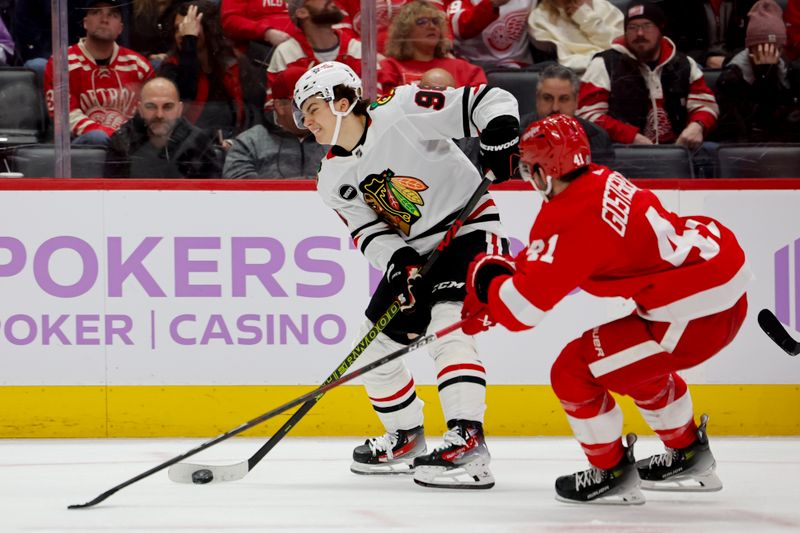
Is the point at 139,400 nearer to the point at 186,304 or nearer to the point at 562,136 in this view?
the point at 186,304

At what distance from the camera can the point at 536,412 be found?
4141 mm

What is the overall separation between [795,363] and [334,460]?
1.61m

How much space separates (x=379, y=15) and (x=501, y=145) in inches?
51.5

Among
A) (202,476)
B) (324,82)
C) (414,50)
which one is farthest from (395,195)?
(414,50)

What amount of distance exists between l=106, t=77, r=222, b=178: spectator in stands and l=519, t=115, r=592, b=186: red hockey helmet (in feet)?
5.85

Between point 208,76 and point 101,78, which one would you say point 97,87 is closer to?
point 101,78

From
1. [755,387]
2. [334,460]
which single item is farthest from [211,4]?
[755,387]

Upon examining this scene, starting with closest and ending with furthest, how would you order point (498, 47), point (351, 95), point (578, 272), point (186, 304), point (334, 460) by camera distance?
point (578, 272)
point (351, 95)
point (334, 460)
point (186, 304)
point (498, 47)

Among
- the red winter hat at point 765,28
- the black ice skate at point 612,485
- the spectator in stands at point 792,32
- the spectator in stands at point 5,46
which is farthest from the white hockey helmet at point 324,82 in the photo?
the spectator in stands at point 792,32

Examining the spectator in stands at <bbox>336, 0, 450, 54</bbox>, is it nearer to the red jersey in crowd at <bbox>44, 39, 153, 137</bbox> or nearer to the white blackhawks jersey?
the red jersey in crowd at <bbox>44, 39, 153, 137</bbox>

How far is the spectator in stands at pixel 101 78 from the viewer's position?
4.21m

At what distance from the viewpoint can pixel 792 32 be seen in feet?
14.2

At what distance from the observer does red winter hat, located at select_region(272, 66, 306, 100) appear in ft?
13.9

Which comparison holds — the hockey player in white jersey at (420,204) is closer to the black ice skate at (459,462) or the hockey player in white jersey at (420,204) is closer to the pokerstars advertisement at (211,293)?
the black ice skate at (459,462)
